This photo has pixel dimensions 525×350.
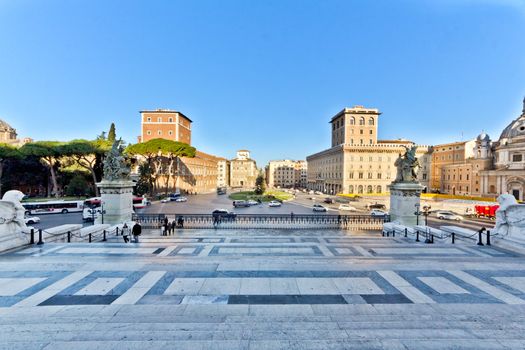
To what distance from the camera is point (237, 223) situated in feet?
66.6

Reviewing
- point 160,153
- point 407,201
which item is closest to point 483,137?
point 407,201

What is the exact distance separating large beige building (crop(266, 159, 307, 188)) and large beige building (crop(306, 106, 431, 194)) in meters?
53.9

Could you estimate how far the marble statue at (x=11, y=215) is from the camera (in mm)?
10078

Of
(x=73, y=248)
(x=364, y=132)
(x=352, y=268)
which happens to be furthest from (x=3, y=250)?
(x=364, y=132)

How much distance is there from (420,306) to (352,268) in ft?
8.12

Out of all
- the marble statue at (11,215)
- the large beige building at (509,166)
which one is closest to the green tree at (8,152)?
the marble statue at (11,215)

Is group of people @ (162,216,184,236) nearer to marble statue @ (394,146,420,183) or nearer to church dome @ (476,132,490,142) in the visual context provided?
marble statue @ (394,146,420,183)

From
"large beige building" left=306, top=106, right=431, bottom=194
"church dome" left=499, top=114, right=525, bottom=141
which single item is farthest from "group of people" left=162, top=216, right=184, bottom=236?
"church dome" left=499, top=114, right=525, bottom=141

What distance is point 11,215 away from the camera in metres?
10.4

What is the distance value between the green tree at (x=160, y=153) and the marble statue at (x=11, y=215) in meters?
44.7

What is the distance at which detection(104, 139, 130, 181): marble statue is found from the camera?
16234mm

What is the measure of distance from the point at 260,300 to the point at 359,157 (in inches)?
2595

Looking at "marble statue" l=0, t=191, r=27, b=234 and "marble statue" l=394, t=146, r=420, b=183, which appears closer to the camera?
"marble statue" l=0, t=191, r=27, b=234

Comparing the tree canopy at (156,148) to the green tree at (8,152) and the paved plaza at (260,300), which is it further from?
the paved plaza at (260,300)
